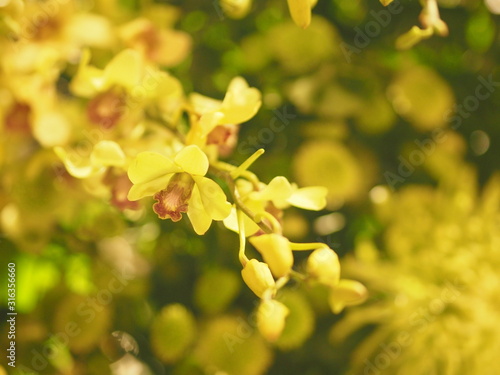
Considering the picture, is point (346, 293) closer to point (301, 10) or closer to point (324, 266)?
point (324, 266)

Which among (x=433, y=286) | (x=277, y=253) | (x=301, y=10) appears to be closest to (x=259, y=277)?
(x=277, y=253)

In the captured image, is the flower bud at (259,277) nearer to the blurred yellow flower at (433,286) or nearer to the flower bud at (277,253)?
the flower bud at (277,253)

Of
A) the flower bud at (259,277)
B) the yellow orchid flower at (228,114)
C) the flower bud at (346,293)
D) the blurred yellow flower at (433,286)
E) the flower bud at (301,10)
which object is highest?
the flower bud at (301,10)

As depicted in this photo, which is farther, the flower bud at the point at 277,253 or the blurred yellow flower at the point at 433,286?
the blurred yellow flower at the point at 433,286

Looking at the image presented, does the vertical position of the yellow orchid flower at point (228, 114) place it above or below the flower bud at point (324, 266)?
above

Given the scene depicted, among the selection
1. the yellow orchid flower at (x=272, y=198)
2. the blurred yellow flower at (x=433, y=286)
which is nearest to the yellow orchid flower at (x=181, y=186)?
the yellow orchid flower at (x=272, y=198)

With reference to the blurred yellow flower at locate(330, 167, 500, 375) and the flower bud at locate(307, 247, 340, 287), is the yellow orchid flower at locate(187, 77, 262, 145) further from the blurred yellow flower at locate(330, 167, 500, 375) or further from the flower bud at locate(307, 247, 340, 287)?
the blurred yellow flower at locate(330, 167, 500, 375)
